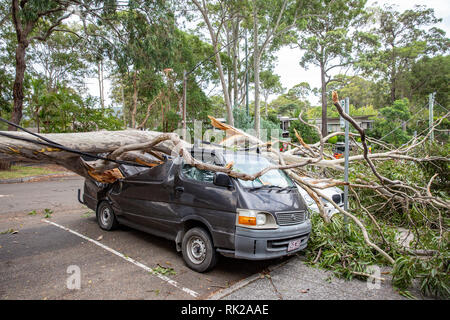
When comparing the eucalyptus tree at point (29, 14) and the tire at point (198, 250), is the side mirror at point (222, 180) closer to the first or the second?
the tire at point (198, 250)

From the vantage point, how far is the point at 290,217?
4.06 metres

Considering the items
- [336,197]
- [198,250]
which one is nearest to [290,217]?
[198,250]

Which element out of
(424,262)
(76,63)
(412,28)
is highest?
(412,28)

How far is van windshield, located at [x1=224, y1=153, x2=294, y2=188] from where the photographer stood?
4484 millimetres

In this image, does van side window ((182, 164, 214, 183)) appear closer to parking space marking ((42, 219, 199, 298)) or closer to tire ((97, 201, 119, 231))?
parking space marking ((42, 219, 199, 298))

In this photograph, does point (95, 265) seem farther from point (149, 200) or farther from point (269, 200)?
point (269, 200)

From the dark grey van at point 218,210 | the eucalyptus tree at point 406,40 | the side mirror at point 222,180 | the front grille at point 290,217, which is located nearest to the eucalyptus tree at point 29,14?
the dark grey van at point 218,210

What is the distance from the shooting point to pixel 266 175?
185 inches

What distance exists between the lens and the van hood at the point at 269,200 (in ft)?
12.4

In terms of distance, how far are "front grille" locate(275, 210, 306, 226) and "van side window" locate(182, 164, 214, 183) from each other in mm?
1155

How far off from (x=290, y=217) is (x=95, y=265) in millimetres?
3067

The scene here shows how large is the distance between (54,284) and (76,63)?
106 feet
